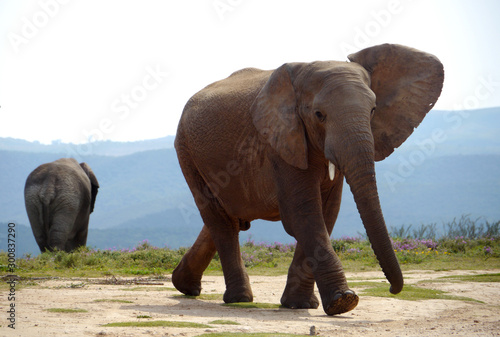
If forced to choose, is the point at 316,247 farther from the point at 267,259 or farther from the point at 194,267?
the point at 267,259

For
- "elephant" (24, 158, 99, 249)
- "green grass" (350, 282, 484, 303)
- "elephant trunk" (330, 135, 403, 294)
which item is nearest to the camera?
"elephant trunk" (330, 135, 403, 294)

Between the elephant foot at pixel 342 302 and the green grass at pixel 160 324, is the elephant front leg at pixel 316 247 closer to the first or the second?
the elephant foot at pixel 342 302

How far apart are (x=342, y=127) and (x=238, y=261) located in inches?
143

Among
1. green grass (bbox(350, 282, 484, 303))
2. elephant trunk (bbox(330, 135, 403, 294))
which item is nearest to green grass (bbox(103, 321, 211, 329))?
elephant trunk (bbox(330, 135, 403, 294))

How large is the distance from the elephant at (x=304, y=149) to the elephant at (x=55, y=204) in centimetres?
1149

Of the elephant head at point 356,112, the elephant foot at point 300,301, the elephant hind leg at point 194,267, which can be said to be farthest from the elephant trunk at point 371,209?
the elephant hind leg at point 194,267

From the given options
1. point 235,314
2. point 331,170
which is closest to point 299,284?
point 235,314

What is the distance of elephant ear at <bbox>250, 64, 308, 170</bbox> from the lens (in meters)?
8.87

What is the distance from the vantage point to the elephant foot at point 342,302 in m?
8.21

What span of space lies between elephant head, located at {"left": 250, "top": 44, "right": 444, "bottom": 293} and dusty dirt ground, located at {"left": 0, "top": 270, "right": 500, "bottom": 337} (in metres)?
0.84

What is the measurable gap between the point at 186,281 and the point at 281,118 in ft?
12.4

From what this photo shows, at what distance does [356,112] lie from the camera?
→ 26.2 ft

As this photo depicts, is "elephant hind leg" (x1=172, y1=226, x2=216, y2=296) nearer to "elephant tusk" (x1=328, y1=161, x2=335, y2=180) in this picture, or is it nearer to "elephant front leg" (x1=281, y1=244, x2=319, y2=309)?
"elephant front leg" (x1=281, y1=244, x2=319, y2=309)

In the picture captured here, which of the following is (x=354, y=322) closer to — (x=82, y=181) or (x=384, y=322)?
(x=384, y=322)
